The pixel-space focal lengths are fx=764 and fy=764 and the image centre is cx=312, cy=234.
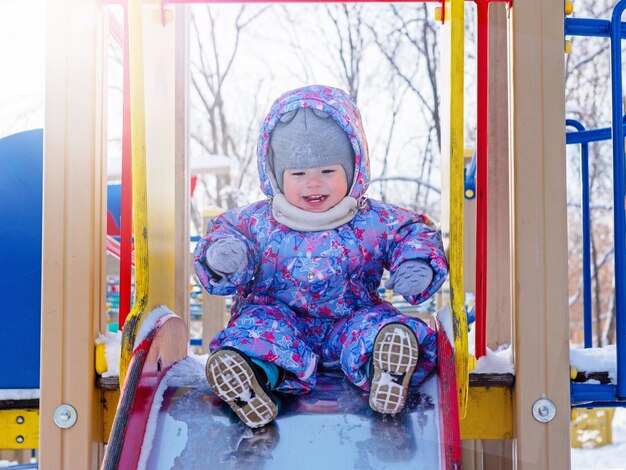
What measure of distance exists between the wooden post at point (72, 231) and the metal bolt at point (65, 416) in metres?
0.01

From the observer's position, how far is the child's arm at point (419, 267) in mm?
2117

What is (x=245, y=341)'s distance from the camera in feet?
6.81

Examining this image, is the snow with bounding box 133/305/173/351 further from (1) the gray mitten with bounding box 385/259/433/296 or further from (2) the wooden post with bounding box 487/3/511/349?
(2) the wooden post with bounding box 487/3/511/349

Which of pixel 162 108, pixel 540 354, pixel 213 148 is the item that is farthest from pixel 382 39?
pixel 540 354

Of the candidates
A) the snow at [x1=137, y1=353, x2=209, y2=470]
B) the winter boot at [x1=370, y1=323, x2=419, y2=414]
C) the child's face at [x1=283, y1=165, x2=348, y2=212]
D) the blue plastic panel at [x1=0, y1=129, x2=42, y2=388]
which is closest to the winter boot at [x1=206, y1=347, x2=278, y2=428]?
the snow at [x1=137, y1=353, x2=209, y2=470]

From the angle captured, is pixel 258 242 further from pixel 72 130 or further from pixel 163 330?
pixel 72 130

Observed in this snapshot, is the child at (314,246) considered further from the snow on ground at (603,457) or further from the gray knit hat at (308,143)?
the snow on ground at (603,457)

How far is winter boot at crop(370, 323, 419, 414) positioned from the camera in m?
1.95

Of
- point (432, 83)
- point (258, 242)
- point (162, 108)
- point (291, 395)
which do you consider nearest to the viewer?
point (291, 395)

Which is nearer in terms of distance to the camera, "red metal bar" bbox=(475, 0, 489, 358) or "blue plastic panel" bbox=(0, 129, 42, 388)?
"red metal bar" bbox=(475, 0, 489, 358)

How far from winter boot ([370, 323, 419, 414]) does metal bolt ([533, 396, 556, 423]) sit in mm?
453

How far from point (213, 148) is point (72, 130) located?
10389mm

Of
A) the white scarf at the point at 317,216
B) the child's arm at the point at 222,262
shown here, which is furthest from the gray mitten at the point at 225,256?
the white scarf at the point at 317,216

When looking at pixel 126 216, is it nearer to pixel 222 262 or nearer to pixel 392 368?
pixel 222 262
